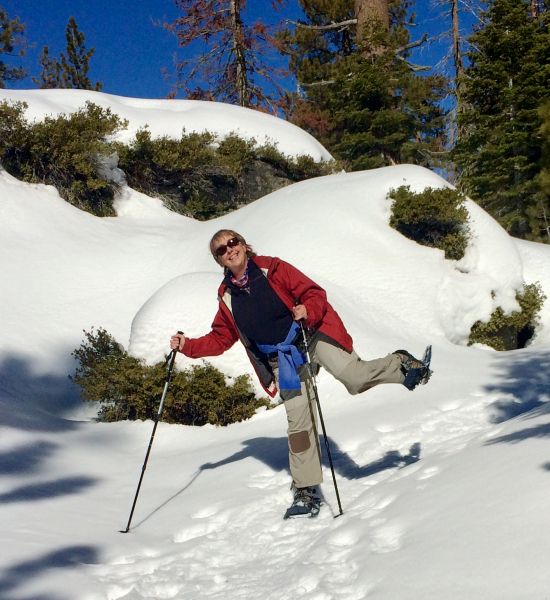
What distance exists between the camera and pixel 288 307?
3.82 m

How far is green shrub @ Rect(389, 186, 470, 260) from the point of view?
9.10 meters

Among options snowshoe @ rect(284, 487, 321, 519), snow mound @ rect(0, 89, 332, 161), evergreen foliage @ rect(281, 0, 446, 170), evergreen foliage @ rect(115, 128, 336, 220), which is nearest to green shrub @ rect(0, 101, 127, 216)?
evergreen foliage @ rect(115, 128, 336, 220)

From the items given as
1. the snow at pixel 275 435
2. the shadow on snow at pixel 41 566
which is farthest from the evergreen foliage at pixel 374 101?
the shadow on snow at pixel 41 566

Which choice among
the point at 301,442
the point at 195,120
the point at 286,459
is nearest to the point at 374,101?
the point at 195,120

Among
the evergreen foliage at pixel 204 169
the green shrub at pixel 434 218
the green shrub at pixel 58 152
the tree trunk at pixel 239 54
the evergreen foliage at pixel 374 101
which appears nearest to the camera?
the green shrub at pixel 434 218

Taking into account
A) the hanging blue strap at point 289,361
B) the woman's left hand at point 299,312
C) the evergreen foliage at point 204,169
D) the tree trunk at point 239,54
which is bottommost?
the hanging blue strap at point 289,361

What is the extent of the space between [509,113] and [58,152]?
10.5 m

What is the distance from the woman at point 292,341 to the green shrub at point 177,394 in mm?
2367

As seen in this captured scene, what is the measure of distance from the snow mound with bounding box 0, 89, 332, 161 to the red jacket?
10443 mm

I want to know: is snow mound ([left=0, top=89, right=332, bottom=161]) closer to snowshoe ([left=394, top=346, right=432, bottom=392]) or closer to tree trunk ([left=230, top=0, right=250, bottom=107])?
tree trunk ([left=230, top=0, right=250, bottom=107])

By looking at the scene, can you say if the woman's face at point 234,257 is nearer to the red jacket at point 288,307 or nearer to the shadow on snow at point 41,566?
the red jacket at point 288,307

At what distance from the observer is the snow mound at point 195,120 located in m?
14.0

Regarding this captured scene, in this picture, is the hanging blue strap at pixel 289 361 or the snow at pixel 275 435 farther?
the hanging blue strap at pixel 289 361

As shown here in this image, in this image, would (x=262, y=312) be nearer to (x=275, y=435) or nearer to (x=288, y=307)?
(x=288, y=307)
